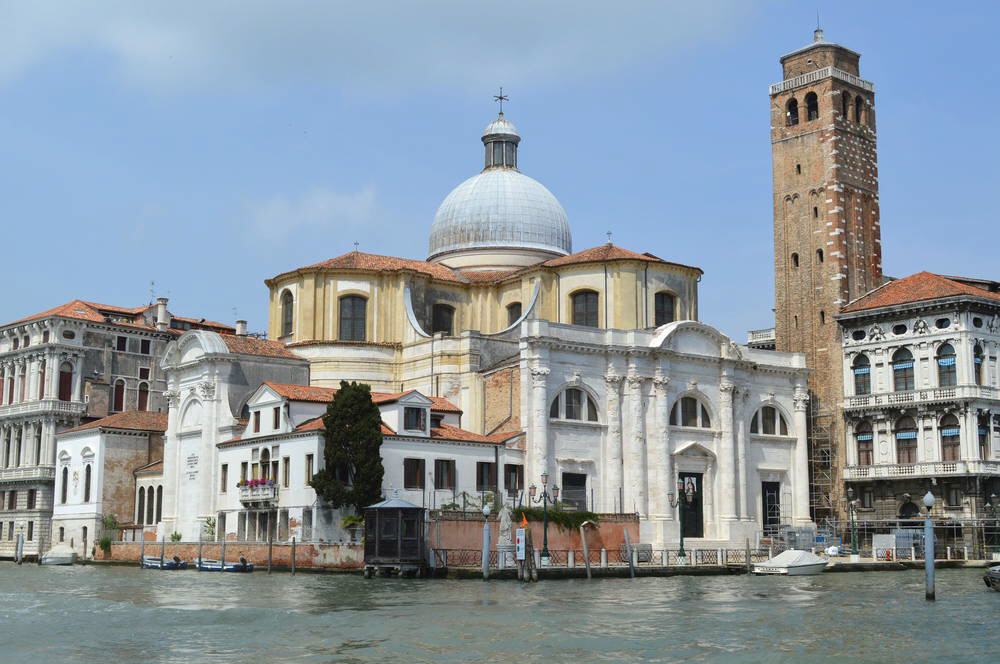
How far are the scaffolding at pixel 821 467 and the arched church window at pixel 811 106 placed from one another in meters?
12.1

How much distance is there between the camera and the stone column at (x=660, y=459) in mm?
47719

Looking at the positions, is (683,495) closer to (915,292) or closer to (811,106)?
(915,292)

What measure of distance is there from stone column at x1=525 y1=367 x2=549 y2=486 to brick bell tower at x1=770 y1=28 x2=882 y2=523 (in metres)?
13.7

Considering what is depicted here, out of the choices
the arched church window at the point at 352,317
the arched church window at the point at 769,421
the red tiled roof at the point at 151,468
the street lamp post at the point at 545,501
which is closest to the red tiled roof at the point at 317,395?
the arched church window at the point at 352,317

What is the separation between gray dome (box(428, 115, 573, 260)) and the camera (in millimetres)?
57125

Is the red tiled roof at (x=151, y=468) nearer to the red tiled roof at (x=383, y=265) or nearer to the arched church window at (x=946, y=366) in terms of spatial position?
the red tiled roof at (x=383, y=265)

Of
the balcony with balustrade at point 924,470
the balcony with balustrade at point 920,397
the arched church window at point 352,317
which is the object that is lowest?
the balcony with balustrade at point 924,470

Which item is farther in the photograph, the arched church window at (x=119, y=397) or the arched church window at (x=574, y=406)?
the arched church window at (x=119, y=397)

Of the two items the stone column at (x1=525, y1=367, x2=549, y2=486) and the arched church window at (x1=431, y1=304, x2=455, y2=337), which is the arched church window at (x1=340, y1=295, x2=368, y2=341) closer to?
Answer: the arched church window at (x1=431, y1=304, x2=455, y2=337)

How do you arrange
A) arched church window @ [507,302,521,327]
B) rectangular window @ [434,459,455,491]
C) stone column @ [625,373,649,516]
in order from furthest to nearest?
arched church window @ [507,302,521,327] → stone column @ [625,373,649,516] → rectangular window @ [434,459,455,491]

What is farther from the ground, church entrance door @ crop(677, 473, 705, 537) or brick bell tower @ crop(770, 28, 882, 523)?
brick bell tower @ crop(770, 28, 882, 523)

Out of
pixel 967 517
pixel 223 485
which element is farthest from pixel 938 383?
pixel 223 485

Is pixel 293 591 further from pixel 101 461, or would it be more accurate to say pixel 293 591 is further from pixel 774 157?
pixel 774 157

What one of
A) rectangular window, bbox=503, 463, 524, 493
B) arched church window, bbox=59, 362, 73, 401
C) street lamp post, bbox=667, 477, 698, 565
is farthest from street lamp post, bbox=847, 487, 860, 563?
arched church window, bbox=59, 362, 73, 401
